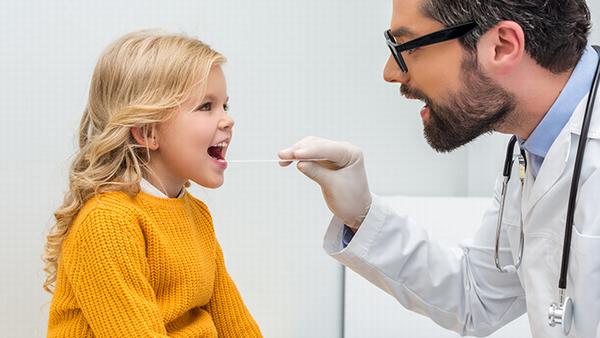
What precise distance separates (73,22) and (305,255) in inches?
35.9

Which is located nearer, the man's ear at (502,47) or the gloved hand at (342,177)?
the man's ear at (502,47)

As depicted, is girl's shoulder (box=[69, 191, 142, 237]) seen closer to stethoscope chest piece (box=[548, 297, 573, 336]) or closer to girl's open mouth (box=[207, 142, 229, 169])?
girl's open mouth (box=[207, 142, 229, 169])

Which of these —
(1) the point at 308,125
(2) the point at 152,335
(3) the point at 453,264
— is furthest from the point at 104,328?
(1) the point at 308,125

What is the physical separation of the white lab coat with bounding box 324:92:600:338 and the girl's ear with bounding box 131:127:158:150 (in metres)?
0.42

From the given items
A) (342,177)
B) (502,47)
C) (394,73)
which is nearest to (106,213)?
(342,177)

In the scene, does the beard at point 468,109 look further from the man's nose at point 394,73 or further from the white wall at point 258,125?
the white wall at point 258,125

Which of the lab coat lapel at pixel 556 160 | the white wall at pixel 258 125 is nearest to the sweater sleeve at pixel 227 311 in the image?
the white wall at pixel 258 125

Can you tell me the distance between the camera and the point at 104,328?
1.17 m

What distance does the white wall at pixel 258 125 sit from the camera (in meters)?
1.68

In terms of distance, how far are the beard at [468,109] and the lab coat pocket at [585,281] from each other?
0.88 feet

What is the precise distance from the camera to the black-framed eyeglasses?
1.30 m

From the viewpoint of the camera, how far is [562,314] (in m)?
1.14

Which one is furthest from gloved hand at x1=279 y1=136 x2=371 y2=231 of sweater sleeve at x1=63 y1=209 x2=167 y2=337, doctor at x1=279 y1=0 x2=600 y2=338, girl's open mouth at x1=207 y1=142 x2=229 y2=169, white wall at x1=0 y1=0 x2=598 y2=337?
white wall at x1=0 y1=0 x2=598 y2=337

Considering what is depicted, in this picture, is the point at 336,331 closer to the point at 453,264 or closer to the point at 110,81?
the point at 453,264
